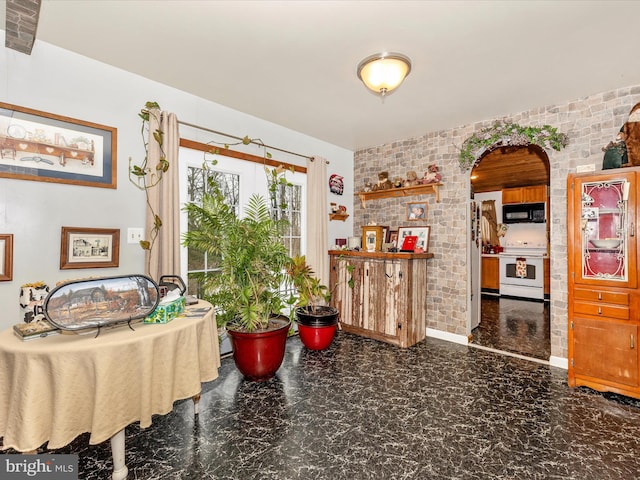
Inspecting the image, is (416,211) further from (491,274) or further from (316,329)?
(491,274)

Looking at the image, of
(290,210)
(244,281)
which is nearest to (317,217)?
(290,210)

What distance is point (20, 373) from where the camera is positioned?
1305mm

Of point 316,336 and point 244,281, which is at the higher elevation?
point 244,281

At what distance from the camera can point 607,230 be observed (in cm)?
267

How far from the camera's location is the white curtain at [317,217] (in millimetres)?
4090

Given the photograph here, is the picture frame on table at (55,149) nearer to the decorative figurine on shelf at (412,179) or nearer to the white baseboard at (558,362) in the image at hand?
the decorative figurine on shelf at (412,179)

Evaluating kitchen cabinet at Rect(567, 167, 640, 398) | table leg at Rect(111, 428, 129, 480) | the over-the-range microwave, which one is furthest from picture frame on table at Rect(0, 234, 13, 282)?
the over-the-range microwave

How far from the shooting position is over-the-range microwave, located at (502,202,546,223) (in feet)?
21.8

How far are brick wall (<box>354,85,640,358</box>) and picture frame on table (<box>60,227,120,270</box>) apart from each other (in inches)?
129

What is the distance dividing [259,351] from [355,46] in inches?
96.2

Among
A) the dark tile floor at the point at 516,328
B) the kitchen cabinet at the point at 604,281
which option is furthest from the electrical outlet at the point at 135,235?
the dark tile floor at the point at 516,328

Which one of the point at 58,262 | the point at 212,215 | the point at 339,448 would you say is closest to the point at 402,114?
the point at 212,215

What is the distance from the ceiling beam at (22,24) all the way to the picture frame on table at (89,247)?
123 centimetres

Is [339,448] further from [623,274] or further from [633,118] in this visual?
[633,118]
